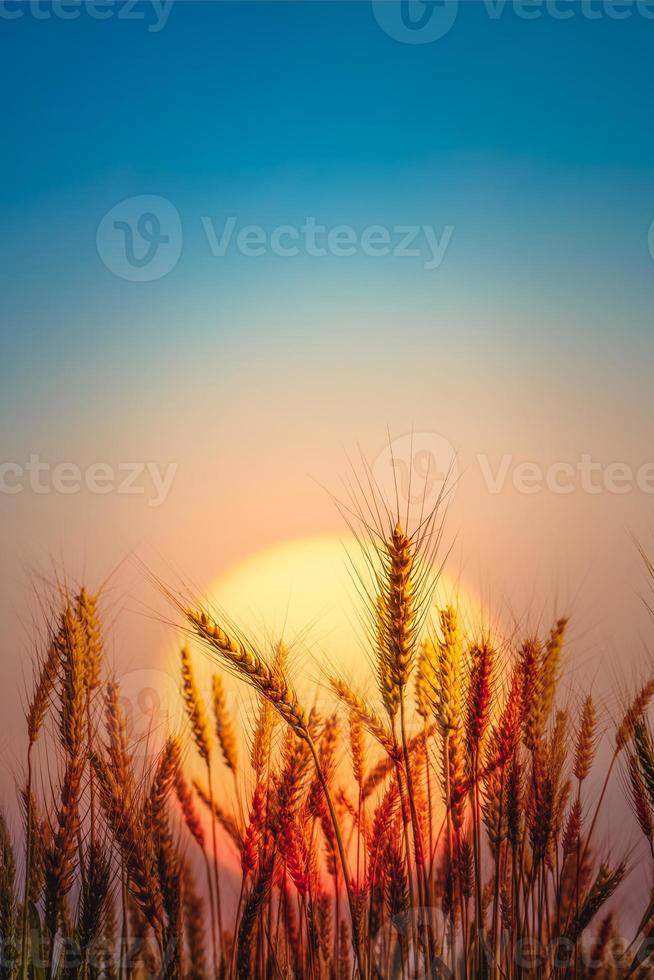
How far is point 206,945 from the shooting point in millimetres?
2170

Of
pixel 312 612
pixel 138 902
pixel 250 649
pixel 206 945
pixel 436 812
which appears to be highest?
pixel 312 612

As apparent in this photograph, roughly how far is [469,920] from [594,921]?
36 cm

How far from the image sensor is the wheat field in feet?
6.09

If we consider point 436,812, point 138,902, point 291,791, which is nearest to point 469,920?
point 436,812

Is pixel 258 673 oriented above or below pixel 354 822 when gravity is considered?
above

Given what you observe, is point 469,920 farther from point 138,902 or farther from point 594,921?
point 138,902

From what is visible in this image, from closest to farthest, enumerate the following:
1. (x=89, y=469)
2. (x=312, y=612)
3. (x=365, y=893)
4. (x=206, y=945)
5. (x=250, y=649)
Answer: (x=250, y=649) < (x=365, y=893) < (x=206, y=945) < (x=312, y=612) < (x=89, y=469)

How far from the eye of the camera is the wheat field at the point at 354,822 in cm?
186

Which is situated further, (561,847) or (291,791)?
(561,847)

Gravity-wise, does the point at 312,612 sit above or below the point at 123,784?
above

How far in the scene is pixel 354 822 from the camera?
2.26m

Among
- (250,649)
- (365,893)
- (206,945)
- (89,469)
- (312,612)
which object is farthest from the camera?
(89,469)

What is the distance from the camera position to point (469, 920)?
6.70 ft

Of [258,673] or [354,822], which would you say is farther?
[354,822]
